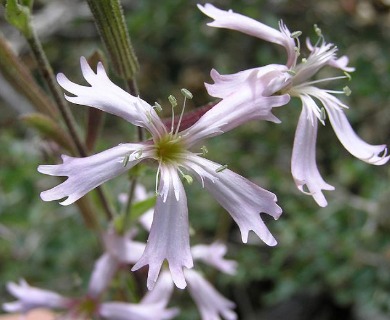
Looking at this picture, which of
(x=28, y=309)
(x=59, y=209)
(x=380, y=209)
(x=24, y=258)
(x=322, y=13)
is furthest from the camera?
(x=322, y=13)

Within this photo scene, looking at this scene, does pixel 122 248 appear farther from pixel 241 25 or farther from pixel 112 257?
pixel 241 25

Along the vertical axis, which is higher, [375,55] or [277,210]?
[375,55]

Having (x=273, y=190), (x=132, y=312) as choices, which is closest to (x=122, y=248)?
(x=132, y=312)

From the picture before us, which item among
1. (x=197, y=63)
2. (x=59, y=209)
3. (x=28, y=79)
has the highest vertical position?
(x=197, y=63)

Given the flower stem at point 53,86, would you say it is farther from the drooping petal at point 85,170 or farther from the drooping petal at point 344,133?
the drooping petal at point 344,133

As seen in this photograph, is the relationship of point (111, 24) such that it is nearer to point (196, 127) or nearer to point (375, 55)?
point (196, 127)

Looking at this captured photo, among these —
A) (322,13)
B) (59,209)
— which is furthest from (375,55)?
(59,209)

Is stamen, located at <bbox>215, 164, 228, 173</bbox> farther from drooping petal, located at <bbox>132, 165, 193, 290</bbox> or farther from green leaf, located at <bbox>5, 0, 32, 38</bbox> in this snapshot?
green leaf, located at <bbox>5, 0, 32, 38</bbox>
